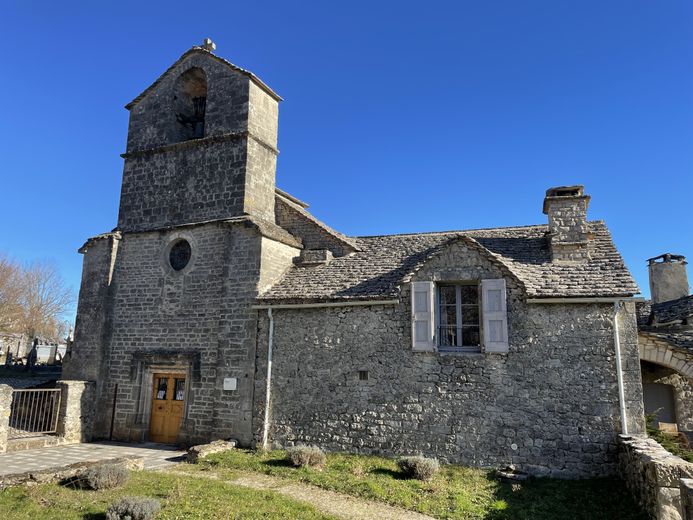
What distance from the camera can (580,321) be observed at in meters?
10.1

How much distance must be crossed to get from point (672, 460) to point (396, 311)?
5.86 meters

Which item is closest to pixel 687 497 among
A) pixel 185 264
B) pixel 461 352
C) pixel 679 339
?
pixel 461 352

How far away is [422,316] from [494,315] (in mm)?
1536

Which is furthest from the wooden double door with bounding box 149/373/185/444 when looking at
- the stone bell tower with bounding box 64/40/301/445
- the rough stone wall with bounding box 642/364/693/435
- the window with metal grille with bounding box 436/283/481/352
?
the rough stone wall with bounding box 642/364/693/435

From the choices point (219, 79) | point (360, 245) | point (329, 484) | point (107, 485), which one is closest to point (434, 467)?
point (329, 484)

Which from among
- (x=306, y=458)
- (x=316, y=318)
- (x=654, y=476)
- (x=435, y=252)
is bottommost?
(x=306, y=458)

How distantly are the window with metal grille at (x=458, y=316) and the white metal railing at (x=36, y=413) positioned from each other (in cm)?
1026

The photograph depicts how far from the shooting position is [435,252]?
11414 millimetres

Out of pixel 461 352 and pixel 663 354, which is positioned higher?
pixel 663 354

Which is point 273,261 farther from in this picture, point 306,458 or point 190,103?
point 190,103

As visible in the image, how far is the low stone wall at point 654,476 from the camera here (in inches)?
250

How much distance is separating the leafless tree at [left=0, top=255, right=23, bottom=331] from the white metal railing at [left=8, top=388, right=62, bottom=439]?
2606 centimetres

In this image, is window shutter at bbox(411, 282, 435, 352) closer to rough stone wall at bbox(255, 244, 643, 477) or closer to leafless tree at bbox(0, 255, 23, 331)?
rough stone wall at bbox(255, 244, 643, 477)

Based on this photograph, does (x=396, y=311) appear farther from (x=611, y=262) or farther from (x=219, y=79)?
(x=219, y=79)
